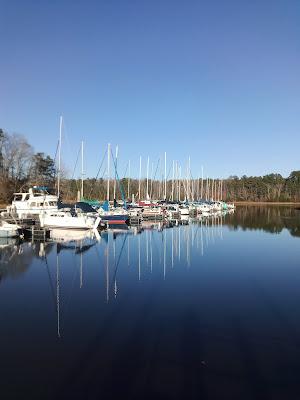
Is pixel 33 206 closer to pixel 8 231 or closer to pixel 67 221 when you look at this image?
pixel 67 221

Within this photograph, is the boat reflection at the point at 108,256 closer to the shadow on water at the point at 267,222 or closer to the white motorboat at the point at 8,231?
the white motorboat at the point at 8,231

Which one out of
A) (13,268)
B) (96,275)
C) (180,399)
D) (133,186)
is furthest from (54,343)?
(133,186)

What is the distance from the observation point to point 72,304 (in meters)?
13.5

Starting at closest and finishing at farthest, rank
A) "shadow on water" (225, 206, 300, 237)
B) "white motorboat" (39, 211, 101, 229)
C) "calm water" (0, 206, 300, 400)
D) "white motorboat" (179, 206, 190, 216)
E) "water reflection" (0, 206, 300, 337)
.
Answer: "calm water" (0, 206, 300, 400)
"water reflection" (0, 206, 300, 337)
"white motorboat" (39, 211, 101, 229)
"shadow on water" (225, 206, 300, 237)
"white motorboat" (179, 206, 190, 216)

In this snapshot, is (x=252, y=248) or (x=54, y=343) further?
(x=252, y=248)

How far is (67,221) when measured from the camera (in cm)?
3647

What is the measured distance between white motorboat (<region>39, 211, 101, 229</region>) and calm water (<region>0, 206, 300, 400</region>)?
42.2 ft

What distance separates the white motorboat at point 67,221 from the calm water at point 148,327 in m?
12.9

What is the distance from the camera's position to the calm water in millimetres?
7820

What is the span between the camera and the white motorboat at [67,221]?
36125 mm

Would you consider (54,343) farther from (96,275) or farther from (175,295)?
(96,275)

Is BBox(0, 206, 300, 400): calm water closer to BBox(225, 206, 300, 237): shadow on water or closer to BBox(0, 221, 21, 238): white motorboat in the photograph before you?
BBox(0, 221, 21, 238): white motorboat

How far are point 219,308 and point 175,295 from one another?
226cm

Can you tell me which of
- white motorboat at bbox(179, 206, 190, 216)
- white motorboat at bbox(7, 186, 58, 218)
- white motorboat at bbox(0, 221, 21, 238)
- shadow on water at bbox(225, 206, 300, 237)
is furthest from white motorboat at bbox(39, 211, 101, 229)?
white motorboat at bbox(179, 206, 190, 216)
